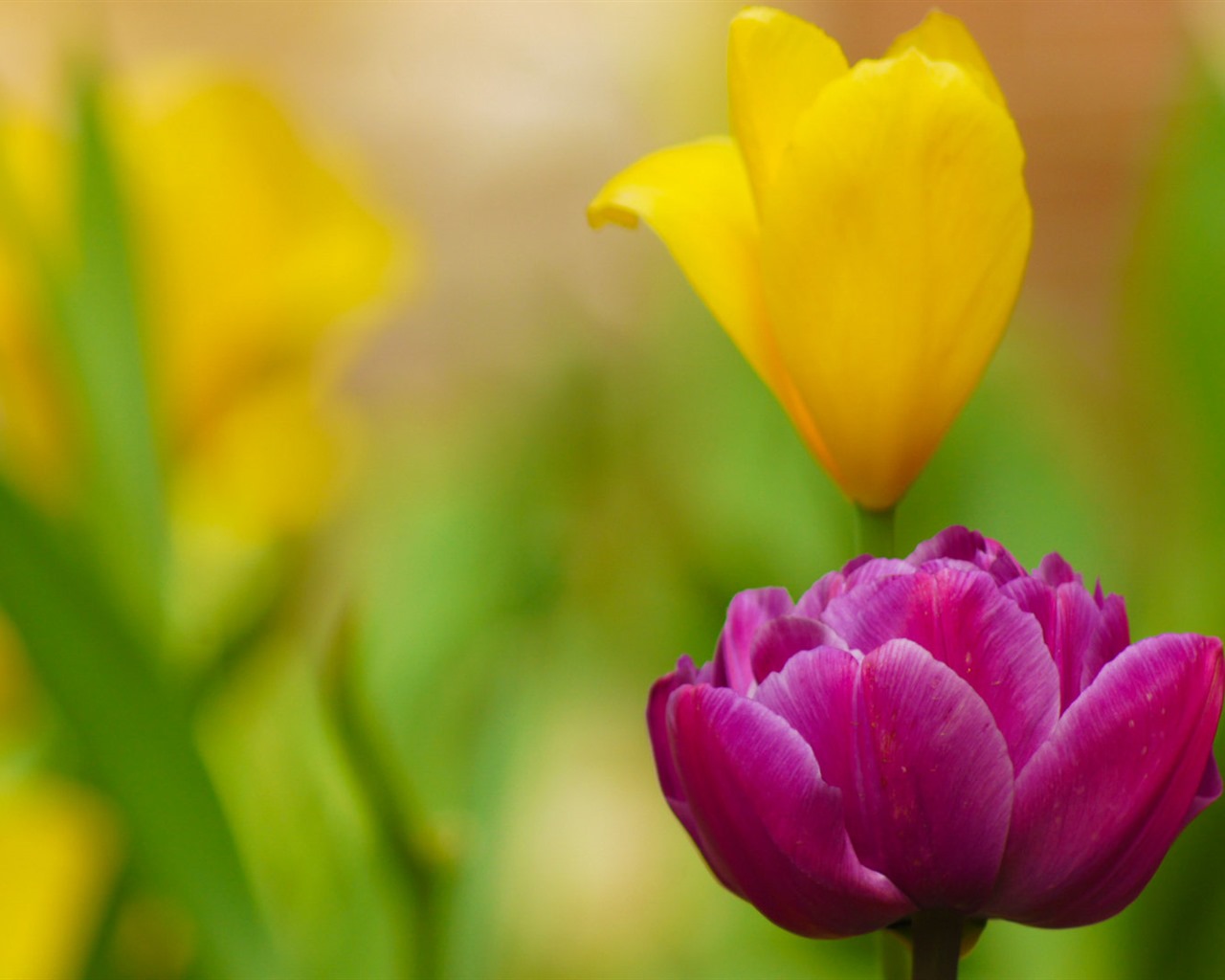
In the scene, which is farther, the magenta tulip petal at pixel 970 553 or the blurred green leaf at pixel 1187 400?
the blurred green leaf at pixel 1187 400

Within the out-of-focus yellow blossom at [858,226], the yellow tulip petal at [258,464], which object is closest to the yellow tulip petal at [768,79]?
the out-of-focus yellow blossom at [858,226]

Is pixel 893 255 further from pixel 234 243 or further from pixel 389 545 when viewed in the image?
pixel 389 545

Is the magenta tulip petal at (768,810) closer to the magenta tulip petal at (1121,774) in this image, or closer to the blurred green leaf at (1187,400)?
the magenta tulip petal at (1121,774)

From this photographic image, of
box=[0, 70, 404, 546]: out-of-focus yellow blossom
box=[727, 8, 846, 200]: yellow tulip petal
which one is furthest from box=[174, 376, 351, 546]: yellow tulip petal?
box=[727, 8, 846, 200]: yellow tulip petal

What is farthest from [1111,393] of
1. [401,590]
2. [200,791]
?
[200,791]

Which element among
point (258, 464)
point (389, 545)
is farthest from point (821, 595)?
point (389, 545)

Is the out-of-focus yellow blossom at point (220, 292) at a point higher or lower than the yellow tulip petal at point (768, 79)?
lower

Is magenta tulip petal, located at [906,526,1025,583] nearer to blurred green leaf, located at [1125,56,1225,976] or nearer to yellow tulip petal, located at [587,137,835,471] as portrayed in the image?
yellow tulip petal, located at [587,137,835,471]

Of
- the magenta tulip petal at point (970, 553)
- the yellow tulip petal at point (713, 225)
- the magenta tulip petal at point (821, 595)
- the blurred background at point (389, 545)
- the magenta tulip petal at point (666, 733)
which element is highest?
the yellow tulip petal at point (713, 225)
